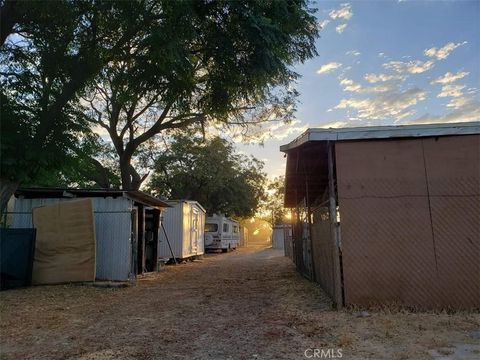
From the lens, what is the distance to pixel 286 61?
41.5 ft

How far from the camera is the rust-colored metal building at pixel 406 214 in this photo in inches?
288

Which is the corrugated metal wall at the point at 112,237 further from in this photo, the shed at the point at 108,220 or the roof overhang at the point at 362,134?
the roof overhang at the point at 362,134

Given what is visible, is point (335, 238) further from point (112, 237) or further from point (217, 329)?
point (112, 237)

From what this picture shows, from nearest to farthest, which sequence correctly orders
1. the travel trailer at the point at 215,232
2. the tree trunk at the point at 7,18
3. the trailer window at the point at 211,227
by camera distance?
the tree trunk at the point at 7,18 < the travel trailer at the point at 215,232 < the trailer window at the point at 211,227

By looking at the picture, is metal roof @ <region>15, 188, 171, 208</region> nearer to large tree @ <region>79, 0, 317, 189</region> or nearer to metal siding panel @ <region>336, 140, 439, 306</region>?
large tree @ <region>79, 0, 317, 189</region>

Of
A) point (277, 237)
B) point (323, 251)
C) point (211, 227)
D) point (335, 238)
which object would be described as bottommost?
point (323, 251)

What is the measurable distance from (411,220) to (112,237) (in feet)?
27.8

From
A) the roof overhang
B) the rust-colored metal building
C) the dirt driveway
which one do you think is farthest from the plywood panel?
the rust-colored metal building

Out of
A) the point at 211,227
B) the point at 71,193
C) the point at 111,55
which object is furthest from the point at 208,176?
the point at 111,55

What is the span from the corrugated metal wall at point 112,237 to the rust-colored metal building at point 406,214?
270 inches

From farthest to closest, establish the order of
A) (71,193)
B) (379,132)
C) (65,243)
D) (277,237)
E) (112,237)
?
(277,237) < (71,193) < (112,237) < (65,243) < (379,132)

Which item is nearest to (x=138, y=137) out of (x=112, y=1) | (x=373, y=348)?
(x=112, y=1)

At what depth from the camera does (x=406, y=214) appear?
7555mm

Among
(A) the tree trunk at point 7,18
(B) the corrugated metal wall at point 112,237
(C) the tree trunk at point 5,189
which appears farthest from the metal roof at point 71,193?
(A) the tree trunk at point 7,18
